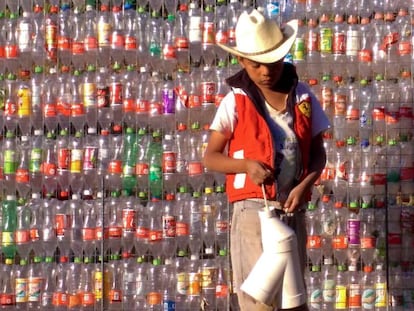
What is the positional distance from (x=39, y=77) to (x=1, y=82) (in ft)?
1.07

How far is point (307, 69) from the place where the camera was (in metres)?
8.19

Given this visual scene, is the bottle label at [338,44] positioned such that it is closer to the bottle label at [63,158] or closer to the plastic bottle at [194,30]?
the plastic bottle at [194,30]

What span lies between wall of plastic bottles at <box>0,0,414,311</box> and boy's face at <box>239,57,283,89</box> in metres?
3.42

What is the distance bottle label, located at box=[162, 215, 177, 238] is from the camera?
26.7ft

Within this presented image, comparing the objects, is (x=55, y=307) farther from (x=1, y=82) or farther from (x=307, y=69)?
(x=307, y=69)

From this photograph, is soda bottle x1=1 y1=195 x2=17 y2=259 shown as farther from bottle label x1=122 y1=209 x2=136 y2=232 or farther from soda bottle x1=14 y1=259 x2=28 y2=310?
bottle label x1=122 y1=209 x2=136 y2=232

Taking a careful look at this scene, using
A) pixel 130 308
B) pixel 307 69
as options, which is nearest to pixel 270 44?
pixel 307 69

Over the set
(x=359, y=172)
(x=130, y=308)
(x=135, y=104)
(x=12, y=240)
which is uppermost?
(x=135, y=104)

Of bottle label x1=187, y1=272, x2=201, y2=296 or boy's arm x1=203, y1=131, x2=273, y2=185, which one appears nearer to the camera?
boy's arm x1=203, y1=131, x2=273, y2=185

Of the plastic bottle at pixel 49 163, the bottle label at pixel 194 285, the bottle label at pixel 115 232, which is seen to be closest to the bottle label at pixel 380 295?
the bottle label at pixel 194 285

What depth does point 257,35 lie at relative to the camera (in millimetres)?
4742

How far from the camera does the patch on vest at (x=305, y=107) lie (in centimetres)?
475

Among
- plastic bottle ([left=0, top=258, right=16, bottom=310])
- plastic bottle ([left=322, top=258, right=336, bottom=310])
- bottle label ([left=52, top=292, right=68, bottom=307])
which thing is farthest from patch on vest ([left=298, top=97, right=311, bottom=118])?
plastic bottle ([left=0, top=258, right=16, bottom=310])

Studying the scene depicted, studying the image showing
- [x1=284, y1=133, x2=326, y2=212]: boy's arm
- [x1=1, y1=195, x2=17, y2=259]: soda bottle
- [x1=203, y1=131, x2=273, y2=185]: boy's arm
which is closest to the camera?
[x1=203, y1=131, x2=273, y2=185]: boy's arm
